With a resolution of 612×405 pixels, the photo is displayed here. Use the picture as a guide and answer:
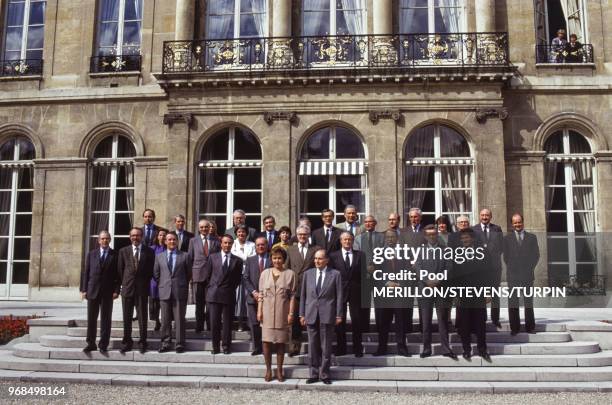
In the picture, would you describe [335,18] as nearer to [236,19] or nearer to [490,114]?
[236,19]

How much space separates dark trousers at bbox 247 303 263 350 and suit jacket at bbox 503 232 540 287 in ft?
13.9

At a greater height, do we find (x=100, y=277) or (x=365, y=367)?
(x=100, y=277)

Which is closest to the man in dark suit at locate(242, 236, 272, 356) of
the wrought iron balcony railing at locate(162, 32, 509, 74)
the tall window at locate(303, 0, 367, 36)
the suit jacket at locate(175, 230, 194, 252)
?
the suit jacket at locate(175, 230, 194, 252)

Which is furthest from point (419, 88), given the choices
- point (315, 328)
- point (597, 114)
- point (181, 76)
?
point (315, 328)

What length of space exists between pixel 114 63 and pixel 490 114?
36.6 feet

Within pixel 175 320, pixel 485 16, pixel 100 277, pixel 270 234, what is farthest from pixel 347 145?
pixel 100 277

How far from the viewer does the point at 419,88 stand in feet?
49.2

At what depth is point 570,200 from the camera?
15.3 m

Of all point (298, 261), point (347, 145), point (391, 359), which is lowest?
point (391, 359)

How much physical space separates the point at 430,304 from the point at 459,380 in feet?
3.81

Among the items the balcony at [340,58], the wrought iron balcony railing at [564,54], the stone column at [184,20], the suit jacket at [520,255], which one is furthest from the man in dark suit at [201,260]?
the wrought iron balcony railing at [564,54]

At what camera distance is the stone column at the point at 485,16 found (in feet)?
50.1

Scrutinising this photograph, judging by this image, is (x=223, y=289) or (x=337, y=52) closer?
(x=223, y=289)

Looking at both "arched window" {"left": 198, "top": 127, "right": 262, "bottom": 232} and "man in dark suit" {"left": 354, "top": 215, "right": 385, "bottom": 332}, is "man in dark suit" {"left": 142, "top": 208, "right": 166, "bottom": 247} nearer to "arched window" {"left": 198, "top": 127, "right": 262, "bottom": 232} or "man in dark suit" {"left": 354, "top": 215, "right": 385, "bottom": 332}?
"man in dark suit" {"left": 354, "top": 215, "right": 385, "bottom": 332}
